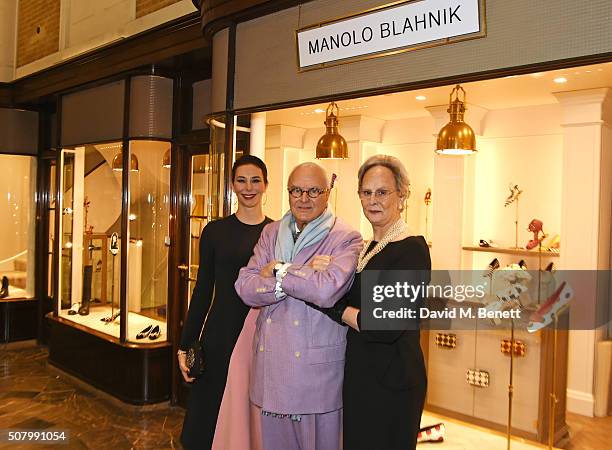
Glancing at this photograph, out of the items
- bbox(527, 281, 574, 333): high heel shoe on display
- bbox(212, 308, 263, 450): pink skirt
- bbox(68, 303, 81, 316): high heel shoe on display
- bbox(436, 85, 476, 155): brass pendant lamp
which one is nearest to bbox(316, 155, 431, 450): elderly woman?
bbox(212, 308, 263, 450): pink skirt

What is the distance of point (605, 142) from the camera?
4.48 meters

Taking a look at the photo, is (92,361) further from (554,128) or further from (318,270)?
(554,128)

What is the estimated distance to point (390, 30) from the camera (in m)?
2.59

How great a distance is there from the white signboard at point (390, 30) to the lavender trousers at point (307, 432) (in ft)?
5.04

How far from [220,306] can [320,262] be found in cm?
88

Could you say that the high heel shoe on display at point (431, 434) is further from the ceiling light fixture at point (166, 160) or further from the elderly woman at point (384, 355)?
the ceiling light fixture at point (166, 160)

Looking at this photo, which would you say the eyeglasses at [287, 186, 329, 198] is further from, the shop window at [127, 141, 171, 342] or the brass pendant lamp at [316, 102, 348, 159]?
the shop window at [127, 141, 171, 342]

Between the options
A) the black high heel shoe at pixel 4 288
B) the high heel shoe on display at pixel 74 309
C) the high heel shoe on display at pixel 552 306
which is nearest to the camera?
the high heel shoe on display at pixel 552 306

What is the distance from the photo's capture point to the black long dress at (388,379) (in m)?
1.97

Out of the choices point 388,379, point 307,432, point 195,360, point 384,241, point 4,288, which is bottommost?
point 4,288

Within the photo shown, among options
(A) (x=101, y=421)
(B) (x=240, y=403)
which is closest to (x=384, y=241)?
(B) (x=240, y=403)

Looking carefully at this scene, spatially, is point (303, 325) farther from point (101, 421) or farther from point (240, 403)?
point (101, 421)

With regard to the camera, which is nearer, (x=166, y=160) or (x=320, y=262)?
(x=320, y=262)

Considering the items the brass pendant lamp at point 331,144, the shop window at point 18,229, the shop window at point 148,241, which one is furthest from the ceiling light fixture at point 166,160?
the shop window at point 18,229
